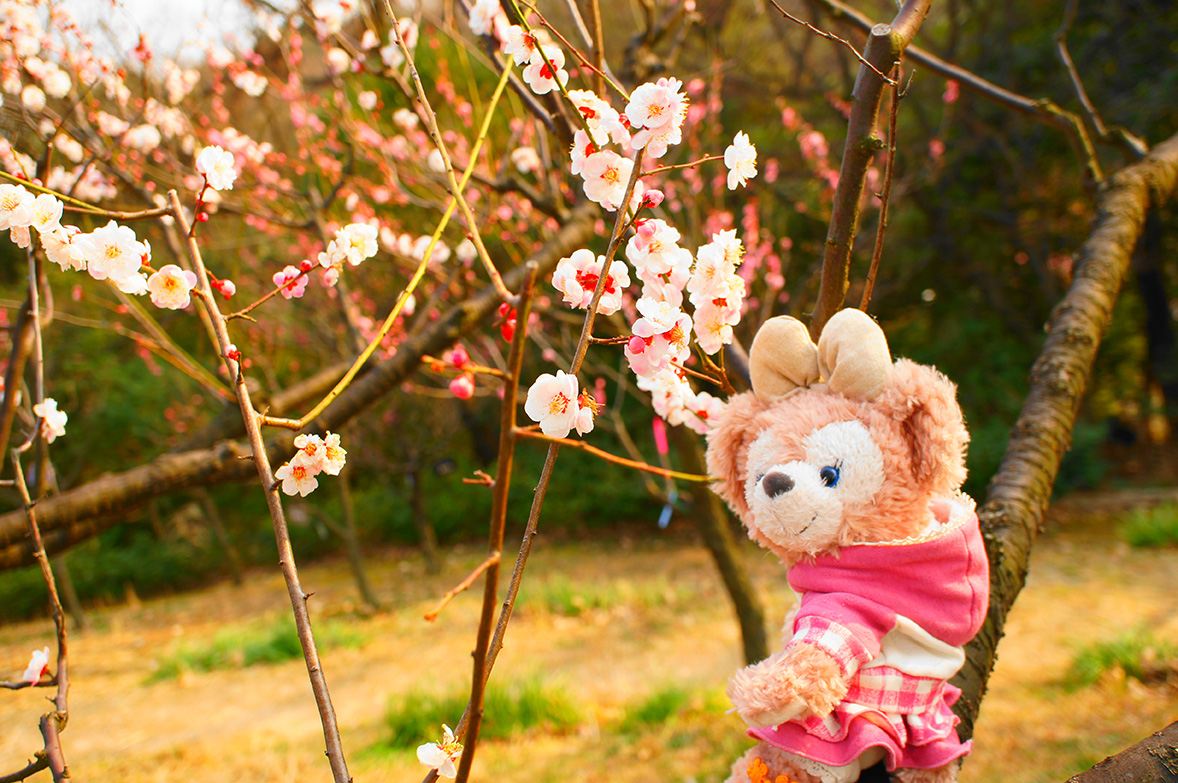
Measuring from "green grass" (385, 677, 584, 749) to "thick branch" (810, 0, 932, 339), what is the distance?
277cm

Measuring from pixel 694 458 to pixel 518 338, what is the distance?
2.54 metres

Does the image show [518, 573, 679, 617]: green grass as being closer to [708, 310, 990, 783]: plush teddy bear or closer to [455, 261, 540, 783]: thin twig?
[708, 310, 990, 783]: plush teddy bear

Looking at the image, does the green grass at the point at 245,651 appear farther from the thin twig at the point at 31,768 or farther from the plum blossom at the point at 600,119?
the plum blossom at the point at 600,119

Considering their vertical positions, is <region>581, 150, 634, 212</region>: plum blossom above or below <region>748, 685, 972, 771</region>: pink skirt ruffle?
above

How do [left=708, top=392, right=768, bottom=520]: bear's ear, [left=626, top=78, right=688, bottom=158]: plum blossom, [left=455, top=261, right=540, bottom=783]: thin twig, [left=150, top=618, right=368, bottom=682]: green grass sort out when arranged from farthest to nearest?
[left=150, top=618, right=368, bottom=682]: green grass
[left=708, top=392, right=768, bottom=520]: bear's ear
[left=626, top=78, right=688, bottom=158]: plum blossom
[left=455, top=261, right=540, bottom=783]: thin twig

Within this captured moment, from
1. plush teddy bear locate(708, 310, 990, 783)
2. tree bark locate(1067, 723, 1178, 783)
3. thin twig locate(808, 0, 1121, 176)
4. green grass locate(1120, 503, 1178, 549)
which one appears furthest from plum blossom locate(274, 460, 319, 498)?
green grass locate(1120, 503, 1178, 549)

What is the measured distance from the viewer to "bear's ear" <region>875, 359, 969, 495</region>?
0.95 meters

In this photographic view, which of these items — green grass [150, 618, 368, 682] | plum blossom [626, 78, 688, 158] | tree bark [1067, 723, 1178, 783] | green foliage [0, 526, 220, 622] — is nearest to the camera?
tree bark [1067, 723, 1178, 783]

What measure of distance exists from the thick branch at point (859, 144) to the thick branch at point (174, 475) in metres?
1.12

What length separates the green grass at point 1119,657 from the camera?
122 inches

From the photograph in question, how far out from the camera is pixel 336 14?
297 centimetres

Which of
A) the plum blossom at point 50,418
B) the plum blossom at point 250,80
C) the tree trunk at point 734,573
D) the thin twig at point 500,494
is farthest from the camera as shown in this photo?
the plum blossom at point 250,80

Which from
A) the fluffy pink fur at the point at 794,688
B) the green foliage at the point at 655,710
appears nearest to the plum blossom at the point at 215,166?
the fluffy pink fur at the point at 794,688

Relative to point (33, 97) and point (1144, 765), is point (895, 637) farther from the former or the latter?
point (33, 97)
